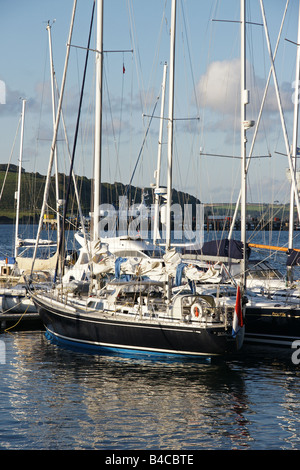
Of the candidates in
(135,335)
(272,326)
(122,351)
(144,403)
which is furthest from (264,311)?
(144,403)

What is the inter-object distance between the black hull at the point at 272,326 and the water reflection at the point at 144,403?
5.24ft

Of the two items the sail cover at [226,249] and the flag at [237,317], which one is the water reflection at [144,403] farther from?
the sail cover at [226,249]

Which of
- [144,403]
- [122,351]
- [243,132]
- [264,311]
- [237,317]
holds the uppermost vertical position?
[243,132]

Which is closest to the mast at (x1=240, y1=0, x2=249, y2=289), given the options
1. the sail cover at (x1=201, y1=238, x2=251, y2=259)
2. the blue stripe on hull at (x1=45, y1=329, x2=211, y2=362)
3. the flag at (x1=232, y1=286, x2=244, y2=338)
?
the sail cover at (x1=201, y1=238, x2=251, y2=259)

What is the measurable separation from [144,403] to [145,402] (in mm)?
129

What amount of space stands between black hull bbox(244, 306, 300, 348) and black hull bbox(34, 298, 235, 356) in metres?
3.73

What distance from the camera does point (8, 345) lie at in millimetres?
29562

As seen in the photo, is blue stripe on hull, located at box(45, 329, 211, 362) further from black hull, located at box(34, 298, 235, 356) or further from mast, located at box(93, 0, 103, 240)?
mast, located at box(93, 0, 103, 240)

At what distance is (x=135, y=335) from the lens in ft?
86.7

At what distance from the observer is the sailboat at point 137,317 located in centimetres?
2519

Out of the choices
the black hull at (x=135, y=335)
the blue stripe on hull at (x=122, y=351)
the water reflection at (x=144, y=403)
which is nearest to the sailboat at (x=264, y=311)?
the water reflection at (x=144, y=403)

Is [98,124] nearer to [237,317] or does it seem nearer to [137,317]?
[137,317]

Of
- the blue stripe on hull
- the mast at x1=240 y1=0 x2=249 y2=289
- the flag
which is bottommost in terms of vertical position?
the blue stripe on hull

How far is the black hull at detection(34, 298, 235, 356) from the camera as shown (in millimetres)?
25000
